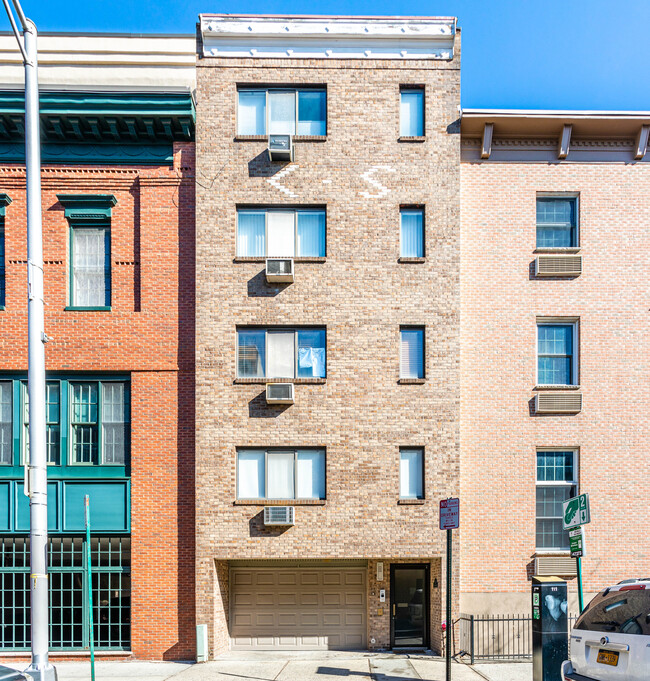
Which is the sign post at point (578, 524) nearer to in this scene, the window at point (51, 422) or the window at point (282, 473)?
the window at point (282, 473)

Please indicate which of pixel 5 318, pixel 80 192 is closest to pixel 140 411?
pixel 5 318

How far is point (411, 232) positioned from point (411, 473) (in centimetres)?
587

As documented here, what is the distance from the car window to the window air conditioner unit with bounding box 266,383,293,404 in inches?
301

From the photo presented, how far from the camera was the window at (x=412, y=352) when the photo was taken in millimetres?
14148

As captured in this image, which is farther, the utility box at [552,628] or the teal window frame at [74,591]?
the teal window frame at [74,591]

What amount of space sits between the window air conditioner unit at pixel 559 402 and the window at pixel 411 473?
322 centimetres

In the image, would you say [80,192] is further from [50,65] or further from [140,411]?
[140,411]

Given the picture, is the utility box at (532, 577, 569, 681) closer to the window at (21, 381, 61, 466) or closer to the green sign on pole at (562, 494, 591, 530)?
the green sign on pole at (562, 494, 591, 530)

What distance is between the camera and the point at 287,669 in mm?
12516

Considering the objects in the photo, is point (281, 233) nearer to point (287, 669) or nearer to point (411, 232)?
point (411, 232)

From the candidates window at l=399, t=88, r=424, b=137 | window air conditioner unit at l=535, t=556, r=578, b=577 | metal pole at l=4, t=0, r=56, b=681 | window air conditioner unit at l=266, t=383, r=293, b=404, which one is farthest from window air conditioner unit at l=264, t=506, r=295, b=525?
window at l=399, t=88, r=424, b=137

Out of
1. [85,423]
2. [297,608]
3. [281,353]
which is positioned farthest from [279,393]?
[297,608]

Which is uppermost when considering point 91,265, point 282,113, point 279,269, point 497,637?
point 282,113

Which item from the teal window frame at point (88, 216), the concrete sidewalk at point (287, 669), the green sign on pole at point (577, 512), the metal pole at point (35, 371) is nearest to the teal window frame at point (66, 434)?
the teal window frame at point (88, 216)
